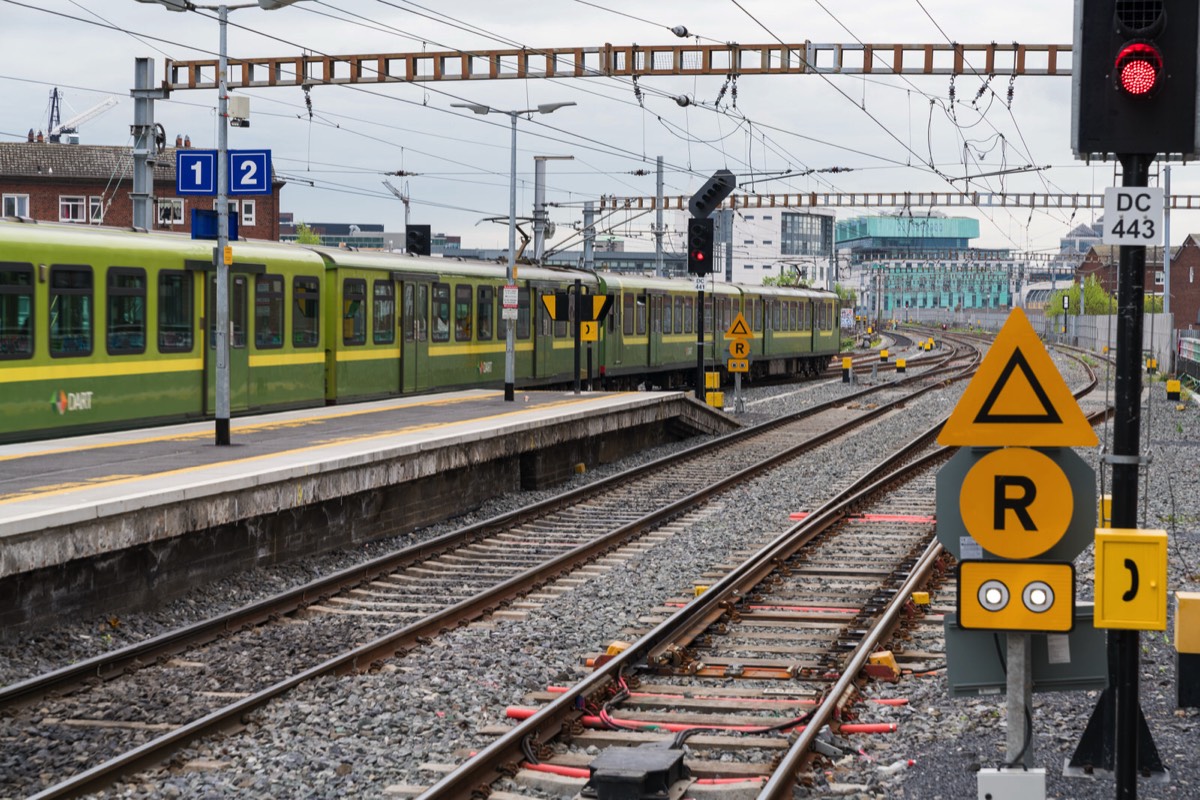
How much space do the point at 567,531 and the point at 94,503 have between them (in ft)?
21.9

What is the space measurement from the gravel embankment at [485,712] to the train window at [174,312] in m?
5.10

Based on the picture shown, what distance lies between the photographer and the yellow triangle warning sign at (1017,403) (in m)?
5.50

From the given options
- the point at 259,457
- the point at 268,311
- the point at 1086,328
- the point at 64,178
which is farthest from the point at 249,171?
the point at 1086,328

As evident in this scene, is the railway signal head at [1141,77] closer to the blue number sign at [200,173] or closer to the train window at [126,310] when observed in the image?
the blue number sign at [200,173]

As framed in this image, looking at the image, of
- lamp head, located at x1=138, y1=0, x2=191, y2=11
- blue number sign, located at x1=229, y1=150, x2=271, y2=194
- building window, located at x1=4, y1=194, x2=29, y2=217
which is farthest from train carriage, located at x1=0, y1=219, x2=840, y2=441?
building window, located at x1=4, y1=194, x2=29, y2=217

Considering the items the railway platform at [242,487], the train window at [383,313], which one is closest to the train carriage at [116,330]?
the railway platform at [242,487]

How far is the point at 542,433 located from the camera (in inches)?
830

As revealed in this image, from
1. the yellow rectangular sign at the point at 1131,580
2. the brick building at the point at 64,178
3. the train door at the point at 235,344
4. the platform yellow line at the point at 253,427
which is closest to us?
the yellow rectangular sign at the point at 1131,580

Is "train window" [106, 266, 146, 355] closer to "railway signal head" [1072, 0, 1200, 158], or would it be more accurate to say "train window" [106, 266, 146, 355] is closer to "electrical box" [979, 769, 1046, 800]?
"railway signal head" [1072, 0, 1200, 158]

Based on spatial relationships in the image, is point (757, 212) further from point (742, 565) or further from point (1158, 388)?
point (742, 565)

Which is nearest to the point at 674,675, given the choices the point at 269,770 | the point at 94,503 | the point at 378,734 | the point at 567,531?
the point at 378,734

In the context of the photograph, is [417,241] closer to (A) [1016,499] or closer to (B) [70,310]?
(B) [70,310]

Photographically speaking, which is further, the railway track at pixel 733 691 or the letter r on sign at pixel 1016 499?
the railway track at pixel 733 691

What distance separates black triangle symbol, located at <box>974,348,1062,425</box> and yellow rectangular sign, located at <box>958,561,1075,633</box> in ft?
1.73
